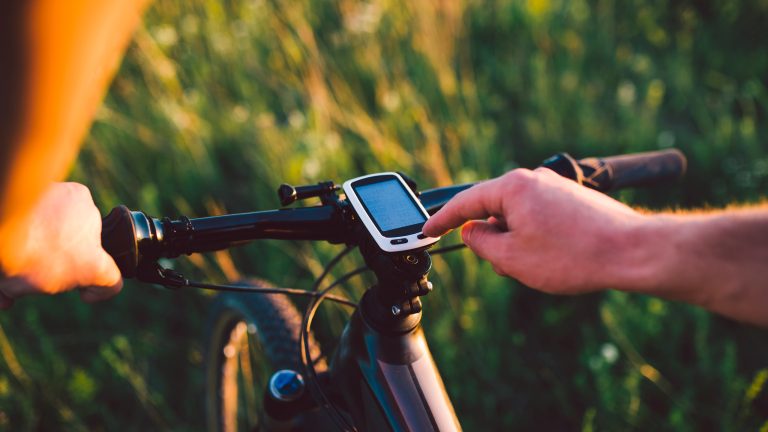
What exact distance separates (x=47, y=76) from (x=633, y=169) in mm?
1088

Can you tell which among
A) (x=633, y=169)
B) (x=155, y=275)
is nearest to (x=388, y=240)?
(x=155, y=275)

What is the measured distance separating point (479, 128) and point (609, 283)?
240 cm

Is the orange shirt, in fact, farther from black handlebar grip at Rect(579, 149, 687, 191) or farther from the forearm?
black handlebar grip at Rect(579, 149, 687, 191)

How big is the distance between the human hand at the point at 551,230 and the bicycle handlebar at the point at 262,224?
21 cm

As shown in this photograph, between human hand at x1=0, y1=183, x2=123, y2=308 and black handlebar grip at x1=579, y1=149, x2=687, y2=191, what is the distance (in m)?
0.89

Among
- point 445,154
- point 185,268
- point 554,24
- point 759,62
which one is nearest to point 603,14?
point 554,24

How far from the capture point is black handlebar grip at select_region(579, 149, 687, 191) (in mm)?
1162

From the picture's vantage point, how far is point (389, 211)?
97 cm

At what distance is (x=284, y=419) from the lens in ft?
3.99

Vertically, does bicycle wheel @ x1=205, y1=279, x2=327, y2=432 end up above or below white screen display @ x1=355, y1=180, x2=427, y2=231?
below

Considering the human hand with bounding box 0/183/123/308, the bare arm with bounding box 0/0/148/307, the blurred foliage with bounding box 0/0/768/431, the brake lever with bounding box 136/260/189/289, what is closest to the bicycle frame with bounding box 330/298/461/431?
the brake lever with bounding box 136/260/189/289

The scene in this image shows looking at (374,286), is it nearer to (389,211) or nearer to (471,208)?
(389,211)

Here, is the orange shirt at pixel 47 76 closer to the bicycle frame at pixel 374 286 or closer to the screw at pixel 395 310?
the bicycle frame at pixel 374 286

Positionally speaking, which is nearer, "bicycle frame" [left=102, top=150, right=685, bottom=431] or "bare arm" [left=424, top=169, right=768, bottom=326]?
"bare arm" [left=424, top=169, right=768, bottom=326]
